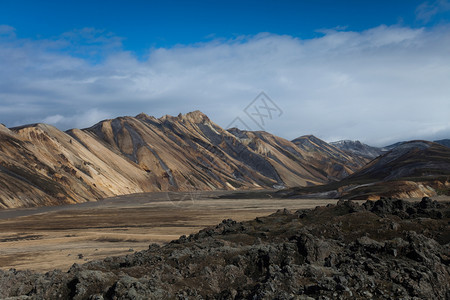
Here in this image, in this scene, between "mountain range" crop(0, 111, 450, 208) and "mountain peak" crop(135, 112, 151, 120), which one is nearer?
"mountain range" crop(0, 111, 450, 208)

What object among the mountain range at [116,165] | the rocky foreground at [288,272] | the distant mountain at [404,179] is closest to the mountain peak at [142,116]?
the mountain range at [116,165]

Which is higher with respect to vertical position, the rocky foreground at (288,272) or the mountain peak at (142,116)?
the mountain peak at (142,116)

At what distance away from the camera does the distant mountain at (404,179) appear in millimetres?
71412

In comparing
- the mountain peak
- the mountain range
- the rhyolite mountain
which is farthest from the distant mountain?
the mountain peak

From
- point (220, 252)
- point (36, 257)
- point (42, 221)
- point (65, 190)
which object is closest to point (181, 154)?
point (65, 190)

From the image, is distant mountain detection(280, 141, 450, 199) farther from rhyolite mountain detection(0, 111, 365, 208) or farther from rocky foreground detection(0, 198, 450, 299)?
rocky foreground detection(0, 198, 450, 299)

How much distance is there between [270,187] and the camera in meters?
174

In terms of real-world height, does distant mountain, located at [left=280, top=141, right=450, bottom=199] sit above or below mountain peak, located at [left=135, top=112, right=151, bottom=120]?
below

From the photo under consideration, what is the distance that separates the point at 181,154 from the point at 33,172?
272 ft

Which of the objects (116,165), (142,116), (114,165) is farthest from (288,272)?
(142,116)

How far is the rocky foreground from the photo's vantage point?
9.87 m

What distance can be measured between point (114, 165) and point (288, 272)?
115 m

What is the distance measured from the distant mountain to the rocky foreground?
5811 centimetres

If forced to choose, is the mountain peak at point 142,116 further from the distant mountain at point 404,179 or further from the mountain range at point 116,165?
the distant mountain at point 404,179
